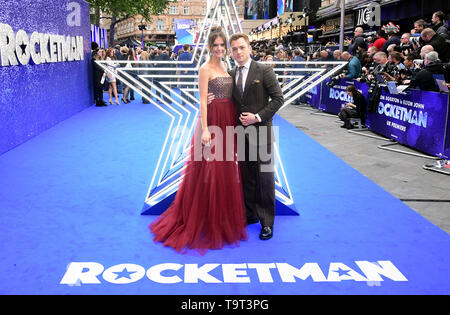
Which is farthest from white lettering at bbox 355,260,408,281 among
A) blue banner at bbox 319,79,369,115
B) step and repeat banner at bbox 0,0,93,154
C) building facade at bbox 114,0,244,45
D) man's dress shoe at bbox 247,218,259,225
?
building facade at bbox 114,0,244,45

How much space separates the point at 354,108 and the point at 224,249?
7.51m

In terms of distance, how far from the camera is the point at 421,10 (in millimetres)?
16719

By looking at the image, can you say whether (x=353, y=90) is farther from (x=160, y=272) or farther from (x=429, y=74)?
(x=160, y=272)

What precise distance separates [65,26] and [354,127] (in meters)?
8.19

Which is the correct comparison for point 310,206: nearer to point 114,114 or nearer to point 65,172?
point 65,172

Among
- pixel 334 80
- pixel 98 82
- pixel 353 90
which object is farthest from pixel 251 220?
pixel 98 82

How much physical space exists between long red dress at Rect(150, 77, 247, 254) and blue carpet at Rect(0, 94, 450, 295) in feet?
0.56

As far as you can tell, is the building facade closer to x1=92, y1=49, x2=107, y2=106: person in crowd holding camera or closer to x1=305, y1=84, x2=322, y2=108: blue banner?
x1=92, y1=49, x2=107, y2=106: person in crowd holding camera

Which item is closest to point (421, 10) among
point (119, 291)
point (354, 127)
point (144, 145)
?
point (354, 127)

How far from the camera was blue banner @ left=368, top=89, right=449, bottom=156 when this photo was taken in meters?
7.16

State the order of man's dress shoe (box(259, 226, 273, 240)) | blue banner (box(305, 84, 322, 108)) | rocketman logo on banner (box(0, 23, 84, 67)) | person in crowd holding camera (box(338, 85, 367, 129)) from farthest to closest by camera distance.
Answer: blue banner (box(305, 84, 322, 108)), person in crowd holding camera (box(338, 85, 367, 129)), rocketman logo on banner (box(0, 23, 84, 67)), man's dress shoe (box(259, 226, 273, 240))

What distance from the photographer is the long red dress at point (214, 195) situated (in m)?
3.95

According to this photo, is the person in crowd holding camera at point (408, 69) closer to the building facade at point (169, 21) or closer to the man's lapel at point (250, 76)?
the man's lapel at point (250, 76)
